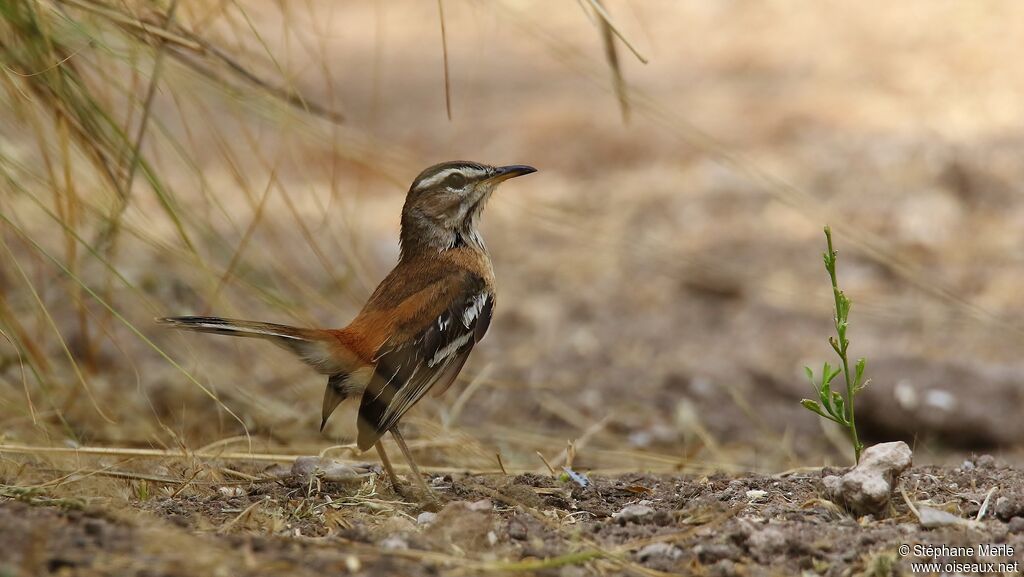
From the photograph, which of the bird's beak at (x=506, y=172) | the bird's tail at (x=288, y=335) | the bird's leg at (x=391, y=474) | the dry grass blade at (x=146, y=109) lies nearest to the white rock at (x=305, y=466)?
the bird's leg at (x=391, y=474)

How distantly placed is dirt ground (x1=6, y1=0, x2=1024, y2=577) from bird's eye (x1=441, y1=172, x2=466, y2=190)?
0.90 feet

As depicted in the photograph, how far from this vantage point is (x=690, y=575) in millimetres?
3154

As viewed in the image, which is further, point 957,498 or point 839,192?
point 839,192

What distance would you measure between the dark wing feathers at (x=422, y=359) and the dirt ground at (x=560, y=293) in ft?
A: 0.86

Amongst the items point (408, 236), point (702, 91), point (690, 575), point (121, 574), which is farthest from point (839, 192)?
point (121, 574)

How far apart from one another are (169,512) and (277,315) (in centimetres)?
445

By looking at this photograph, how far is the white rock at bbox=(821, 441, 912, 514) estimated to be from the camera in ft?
11.4

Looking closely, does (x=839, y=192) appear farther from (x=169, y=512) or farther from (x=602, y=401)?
(x=169, y=512)

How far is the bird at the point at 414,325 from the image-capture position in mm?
4184

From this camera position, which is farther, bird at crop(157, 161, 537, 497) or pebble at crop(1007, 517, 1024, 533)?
bird at crop(157, 161, 537, 497)

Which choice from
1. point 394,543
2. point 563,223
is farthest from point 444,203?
point 394,543

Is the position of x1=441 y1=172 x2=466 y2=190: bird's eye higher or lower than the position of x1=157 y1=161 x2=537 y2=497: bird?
higher

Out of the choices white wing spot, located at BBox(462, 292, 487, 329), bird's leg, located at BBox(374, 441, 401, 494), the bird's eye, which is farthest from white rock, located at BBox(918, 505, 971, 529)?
the bird's eye

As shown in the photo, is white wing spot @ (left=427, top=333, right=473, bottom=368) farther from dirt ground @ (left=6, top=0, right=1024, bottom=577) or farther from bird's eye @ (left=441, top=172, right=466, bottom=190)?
bird's eye @ (left=441, top=172, right=466, bottom=190)
